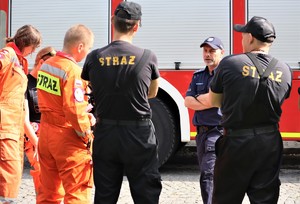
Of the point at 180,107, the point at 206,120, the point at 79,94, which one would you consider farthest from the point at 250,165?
the point at 180,107

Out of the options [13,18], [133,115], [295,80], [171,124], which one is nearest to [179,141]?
[171,124]

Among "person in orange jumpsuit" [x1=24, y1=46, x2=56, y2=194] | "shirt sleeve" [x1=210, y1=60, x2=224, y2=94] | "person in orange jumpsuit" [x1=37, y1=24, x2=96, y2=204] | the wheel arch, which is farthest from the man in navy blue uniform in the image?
the wheel arch

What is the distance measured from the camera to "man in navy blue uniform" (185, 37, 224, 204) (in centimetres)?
407

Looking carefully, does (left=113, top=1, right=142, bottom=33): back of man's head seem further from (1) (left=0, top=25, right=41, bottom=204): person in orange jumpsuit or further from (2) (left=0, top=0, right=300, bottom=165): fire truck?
(2) (left=0, top=0, right=300, bottom=165): fire truck

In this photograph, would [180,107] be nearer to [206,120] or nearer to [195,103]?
[206,120]

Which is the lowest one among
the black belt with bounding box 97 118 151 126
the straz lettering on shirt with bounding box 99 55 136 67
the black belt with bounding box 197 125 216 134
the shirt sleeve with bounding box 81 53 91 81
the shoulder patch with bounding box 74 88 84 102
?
the black belt with bounding box 197 125 216 134

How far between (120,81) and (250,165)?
3.19 ft

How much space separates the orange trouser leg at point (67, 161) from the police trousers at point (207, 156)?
1.02m

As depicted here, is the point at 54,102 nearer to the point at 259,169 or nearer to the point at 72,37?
the point at 72,37

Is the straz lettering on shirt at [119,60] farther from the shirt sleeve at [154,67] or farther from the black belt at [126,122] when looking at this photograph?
the black belt at [126,122]

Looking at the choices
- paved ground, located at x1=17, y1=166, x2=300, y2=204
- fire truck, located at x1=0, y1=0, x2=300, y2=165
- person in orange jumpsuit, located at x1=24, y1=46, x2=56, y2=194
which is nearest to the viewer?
person in orange jumpsuit, located at x1=24, y1=46, x2=56, y2=194

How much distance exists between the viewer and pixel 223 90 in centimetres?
313

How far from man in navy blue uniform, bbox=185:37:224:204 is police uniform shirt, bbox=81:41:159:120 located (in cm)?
88

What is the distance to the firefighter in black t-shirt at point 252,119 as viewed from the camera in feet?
9.98
